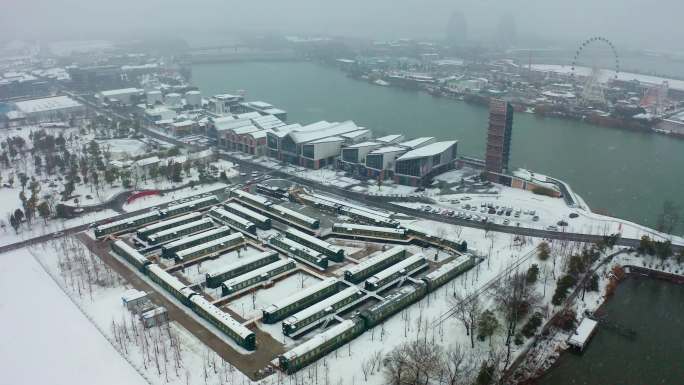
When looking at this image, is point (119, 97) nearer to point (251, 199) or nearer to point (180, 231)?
point (251, 199)

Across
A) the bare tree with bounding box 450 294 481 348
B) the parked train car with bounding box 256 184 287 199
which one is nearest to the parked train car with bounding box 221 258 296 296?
the bare tree with bounding box 450 294 481 348

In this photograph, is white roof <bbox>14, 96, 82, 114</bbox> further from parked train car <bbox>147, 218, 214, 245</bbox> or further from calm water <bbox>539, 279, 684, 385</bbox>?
calm water <bbox>539, 279, 684, 385</bbox>

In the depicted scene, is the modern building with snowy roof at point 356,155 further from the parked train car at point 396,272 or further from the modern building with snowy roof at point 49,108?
the modern building with snowy roof at point 49,108

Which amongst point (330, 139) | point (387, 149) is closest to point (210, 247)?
point (387, 149)

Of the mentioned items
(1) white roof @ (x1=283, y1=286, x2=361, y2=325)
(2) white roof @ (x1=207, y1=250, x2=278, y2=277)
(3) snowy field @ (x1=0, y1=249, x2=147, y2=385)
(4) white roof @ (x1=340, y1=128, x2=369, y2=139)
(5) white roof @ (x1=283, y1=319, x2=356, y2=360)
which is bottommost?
(3) snowy field @ (x1=0, y1=249, x2=147, y2=385)

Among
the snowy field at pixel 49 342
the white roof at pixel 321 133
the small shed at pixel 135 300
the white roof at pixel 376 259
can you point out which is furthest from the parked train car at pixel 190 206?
the white roof at pixel 376 259

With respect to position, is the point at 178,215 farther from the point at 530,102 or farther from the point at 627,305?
the point at 530,102
